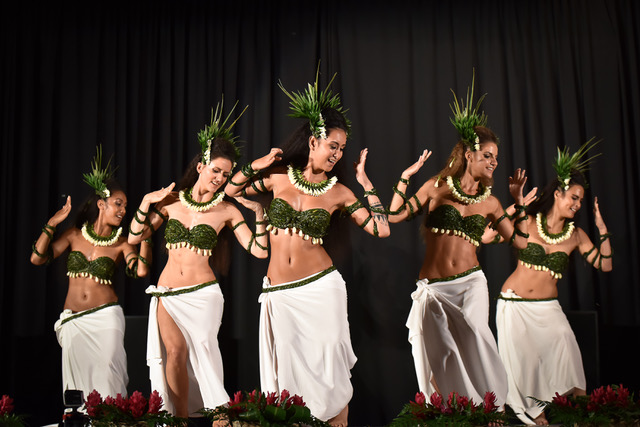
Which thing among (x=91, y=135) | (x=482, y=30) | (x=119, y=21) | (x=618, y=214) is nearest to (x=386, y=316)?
(x=618, y=214)

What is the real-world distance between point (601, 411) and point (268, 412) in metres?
1.62

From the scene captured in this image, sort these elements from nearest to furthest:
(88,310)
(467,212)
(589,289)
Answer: (467,212) < (88,310) < (589,289)

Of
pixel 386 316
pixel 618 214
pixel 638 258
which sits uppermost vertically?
pixel 618 214

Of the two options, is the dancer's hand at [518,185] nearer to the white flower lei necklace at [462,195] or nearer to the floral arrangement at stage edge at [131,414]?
the white flower lei necklace at [462,195]

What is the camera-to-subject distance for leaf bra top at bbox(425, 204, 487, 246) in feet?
16.3

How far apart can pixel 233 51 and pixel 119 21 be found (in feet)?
3.58

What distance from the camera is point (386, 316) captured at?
5898 mm

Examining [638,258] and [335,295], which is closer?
[335,295]

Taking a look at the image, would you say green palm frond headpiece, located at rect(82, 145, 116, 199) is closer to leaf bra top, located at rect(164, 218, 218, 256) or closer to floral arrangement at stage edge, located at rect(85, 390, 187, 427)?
leaf bra top, located at rect(164, 218, 218, 256)

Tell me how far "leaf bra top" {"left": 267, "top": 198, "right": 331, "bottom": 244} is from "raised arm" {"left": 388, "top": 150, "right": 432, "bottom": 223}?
0.54 m

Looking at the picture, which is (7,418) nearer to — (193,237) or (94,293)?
(193,237)

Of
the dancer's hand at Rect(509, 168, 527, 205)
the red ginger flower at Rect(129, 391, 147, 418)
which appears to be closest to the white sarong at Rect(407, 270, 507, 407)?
the dancer's hand at Rect(509, 168, 527, 205)

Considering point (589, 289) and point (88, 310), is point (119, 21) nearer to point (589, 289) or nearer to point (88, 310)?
point (88, 310)

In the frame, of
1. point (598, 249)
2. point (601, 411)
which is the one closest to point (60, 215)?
point (601, 411)
